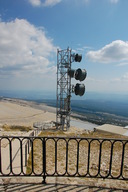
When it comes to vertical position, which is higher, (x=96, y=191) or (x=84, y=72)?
(x=84, y=72)

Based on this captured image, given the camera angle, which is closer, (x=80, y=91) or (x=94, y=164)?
(x=94, y=164)

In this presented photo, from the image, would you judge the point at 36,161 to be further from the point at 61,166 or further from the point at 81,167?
the point at 81,167

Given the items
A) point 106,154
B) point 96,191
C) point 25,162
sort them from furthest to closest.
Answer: point 106,154 → point 25,162 → point 96,191

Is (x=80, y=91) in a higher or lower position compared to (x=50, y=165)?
higher

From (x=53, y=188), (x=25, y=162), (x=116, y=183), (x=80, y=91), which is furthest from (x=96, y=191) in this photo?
(x=80, y=91)

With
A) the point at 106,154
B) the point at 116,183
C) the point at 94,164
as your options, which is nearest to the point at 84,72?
the point at 106,154

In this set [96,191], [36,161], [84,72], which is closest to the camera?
[96,191]

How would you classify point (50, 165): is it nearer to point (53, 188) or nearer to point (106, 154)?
A: point (53, 188)

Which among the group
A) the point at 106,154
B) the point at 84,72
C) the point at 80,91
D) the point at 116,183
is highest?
the point at 84,72

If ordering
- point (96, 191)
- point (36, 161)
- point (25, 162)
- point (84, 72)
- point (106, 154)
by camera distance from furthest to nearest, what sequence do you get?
point (84, 72), point (106, 154), point (36, 161), point (25, 162), point (96, 191)
